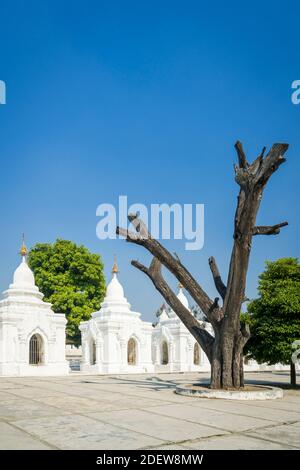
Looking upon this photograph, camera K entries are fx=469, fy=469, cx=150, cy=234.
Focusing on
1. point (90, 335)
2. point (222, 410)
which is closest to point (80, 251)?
point (90, 335)

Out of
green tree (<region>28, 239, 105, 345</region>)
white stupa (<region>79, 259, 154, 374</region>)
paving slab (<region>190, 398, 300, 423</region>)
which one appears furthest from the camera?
green tree (<region>28, 239, 105, 345</region>)

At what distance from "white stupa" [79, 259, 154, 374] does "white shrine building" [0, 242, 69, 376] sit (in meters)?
3.23

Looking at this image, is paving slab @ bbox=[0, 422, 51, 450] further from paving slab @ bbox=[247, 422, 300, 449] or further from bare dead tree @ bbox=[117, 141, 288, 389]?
bare dead tree @ bbox=[117, 141, 288, 389]

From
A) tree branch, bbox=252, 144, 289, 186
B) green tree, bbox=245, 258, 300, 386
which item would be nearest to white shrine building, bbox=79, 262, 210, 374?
green tree, bbox=245, 258, 300, 386

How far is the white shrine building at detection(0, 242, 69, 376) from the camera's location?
27.2 meters

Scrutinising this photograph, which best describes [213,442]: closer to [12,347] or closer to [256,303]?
[256,303]

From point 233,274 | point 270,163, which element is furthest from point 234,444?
point 270,163

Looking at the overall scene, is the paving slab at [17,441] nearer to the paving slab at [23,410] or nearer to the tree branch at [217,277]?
the paving slab at [23,410]

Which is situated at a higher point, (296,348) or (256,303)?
(256,303)

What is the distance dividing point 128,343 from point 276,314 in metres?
19.6


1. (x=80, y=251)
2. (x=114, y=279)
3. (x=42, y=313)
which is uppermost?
(x=80, y=251)

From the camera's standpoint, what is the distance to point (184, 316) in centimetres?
1529

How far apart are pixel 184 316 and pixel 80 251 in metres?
26.6

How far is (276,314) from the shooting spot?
1717 centimetres
